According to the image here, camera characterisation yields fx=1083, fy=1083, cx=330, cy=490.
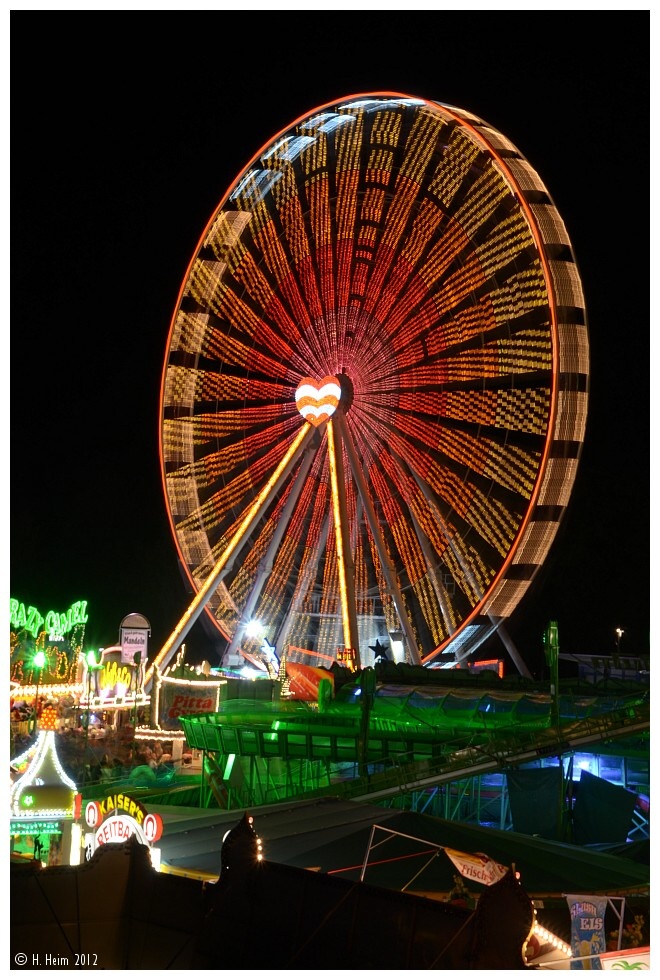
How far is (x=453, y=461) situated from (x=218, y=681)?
29.9 feet

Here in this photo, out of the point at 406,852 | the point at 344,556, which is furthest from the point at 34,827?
the point at 344,556

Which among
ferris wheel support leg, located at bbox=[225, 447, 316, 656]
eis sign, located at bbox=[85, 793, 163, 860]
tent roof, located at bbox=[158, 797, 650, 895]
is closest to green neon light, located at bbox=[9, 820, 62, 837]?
eis sign, located at bbox=[85, 793, 163, 860]

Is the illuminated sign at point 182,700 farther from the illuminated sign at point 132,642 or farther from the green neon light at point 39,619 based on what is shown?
the illuminated sign at point 132,642

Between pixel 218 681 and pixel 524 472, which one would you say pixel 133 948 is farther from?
pixel 218 681

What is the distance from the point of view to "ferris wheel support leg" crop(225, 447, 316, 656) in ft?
84.7

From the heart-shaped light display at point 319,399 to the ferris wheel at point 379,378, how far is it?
0.12ft

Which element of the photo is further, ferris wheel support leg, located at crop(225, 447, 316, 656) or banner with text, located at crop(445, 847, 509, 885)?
ferris wheel support leg, located at crop(225, 447, 316, 656)

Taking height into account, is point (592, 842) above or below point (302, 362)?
below

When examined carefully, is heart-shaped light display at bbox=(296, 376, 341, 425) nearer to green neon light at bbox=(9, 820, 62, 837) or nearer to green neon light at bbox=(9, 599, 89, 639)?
green neon light at bbox=(9, 820, 62, 837)

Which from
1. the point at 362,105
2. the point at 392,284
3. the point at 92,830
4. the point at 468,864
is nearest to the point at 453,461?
the point at 392,284

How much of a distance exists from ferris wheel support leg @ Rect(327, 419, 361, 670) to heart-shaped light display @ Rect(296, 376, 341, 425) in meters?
1.07

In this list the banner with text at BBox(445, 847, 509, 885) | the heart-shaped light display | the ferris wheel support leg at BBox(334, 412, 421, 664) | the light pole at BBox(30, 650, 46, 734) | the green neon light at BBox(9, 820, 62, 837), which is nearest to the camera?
the banner with text at BBox(445, 847, 509, 885)

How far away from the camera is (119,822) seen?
12844 mm
